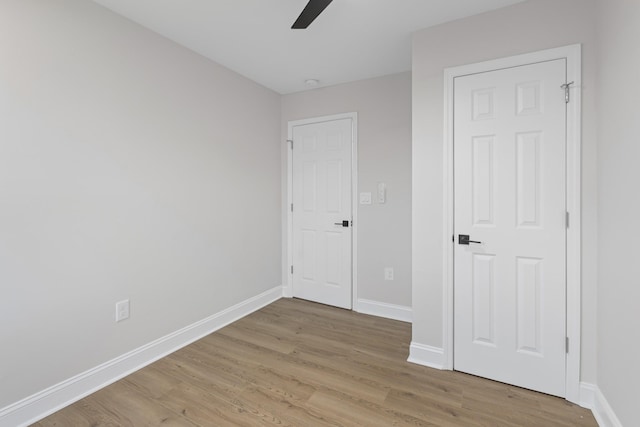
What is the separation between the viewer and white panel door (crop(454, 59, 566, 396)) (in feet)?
5.99

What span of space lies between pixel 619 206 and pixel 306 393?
6.69ft

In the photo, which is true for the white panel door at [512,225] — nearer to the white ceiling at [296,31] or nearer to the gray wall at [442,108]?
the gray wall at [442,108]

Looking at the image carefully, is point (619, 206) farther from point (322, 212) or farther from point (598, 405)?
point (322, 212)

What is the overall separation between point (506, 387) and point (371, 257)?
158cm

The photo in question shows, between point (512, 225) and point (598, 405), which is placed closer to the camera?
point (598, 405)

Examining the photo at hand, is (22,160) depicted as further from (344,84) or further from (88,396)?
(344,84)

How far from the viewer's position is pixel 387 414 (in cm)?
170

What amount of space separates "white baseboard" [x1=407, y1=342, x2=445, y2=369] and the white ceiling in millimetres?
2417

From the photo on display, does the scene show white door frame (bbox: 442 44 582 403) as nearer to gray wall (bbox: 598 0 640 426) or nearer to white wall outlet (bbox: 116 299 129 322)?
gray wall (bbox: 598 0 640 426)

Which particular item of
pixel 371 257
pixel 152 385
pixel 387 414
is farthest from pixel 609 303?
pixel 152 385

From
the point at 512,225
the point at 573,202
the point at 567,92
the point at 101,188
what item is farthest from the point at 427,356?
the point at 101,188

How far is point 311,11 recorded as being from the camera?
146cm

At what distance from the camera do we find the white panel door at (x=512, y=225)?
71.9 inches

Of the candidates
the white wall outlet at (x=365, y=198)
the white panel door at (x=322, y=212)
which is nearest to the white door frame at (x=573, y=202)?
the white wall outlet at (x=365, y=198)
